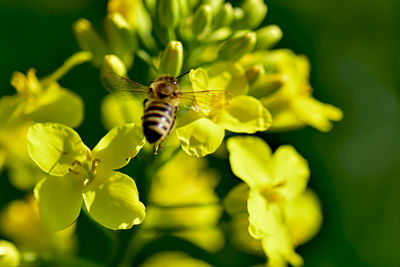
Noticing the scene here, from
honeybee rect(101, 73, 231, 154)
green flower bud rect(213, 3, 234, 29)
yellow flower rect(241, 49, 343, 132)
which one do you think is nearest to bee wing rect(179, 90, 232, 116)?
honeybee rect(101, 73, 231, 154)

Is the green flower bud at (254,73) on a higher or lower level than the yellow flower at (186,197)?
higher

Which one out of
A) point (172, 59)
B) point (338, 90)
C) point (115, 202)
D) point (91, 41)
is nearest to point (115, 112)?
point (91, 41)

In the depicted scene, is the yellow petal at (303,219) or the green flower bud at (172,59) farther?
the yellow petal at (303,219)

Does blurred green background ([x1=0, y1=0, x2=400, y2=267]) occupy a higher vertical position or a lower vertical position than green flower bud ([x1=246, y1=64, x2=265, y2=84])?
lower

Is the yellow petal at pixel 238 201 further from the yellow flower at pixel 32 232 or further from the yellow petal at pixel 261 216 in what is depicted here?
the yellow flower at pixel 32 232

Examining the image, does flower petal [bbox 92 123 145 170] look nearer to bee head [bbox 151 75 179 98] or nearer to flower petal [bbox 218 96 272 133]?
bee head [bbox 151 75 179 98]

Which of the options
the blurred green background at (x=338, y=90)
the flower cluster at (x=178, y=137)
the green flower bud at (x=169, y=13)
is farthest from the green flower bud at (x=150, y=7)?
the blurred green background at (x=338, y=90)
